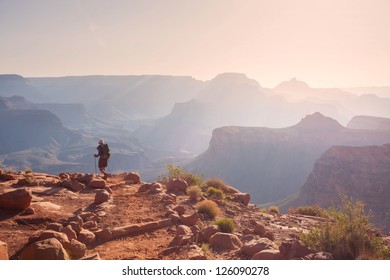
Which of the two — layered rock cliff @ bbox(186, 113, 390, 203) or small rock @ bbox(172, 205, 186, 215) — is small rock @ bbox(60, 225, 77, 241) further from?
layered rock cliff @ bbox(186, 113, 390, 203)

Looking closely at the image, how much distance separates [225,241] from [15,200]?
7709 millimetres

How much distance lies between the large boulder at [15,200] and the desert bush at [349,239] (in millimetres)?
9725

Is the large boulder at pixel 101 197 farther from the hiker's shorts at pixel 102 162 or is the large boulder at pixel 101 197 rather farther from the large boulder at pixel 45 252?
the large boulder at pixel 45 252

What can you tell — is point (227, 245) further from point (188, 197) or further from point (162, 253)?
point (188, 197)

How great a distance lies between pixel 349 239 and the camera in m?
8.39

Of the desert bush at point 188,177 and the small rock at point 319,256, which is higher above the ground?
the small rock at point 319,256

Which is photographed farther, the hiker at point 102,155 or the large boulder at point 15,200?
the hiker at point 102,155

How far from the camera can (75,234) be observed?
9516 millimetres

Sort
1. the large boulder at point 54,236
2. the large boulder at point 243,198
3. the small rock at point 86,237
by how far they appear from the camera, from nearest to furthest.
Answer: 1. the large boulder at point 54,236
2. the small rock at point 86,237
3. the large boulder at point 243,198

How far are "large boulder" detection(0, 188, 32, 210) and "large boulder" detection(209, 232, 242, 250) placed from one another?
6.99 m

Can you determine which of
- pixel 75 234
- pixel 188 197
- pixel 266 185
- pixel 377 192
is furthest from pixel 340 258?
pixel 266 185

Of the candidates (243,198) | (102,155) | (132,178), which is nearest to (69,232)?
(132,178)

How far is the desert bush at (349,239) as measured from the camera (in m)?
8.21

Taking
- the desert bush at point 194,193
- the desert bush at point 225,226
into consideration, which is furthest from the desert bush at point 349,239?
the desert bush at point 194,193
